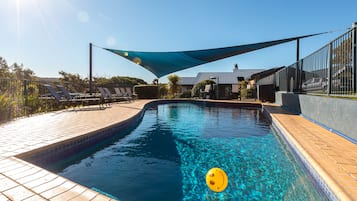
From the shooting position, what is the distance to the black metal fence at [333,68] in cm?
356

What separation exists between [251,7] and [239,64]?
2464 centimetres

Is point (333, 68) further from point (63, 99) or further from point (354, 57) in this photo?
point (63, 99)

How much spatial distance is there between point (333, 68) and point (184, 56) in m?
5.82

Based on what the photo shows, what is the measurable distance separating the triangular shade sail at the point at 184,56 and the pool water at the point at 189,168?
4516mm

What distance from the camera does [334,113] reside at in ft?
13.2

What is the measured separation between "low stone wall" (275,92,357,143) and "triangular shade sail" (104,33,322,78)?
3.06 meters

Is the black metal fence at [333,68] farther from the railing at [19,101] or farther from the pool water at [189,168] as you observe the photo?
the railing at [19,101]

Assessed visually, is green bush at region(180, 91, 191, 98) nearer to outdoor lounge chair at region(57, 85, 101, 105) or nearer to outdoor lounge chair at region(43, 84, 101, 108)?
outdoor lounge chair at region(57, 85, 101, 105)

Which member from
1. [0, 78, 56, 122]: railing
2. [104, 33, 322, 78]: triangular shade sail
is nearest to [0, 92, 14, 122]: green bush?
[0, 78, 56, 122]: railing

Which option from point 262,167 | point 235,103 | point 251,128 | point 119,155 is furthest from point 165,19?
Result: point 262,167

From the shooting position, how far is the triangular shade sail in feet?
27.1

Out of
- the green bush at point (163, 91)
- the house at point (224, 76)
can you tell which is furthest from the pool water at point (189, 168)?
Answer: the house at point (224, 76)

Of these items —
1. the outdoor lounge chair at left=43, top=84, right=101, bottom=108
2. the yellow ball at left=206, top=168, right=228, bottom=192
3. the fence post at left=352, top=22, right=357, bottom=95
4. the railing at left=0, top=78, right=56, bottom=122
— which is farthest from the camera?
the outdoor lounge chair at left=43, top=84, right=101, bottom=108

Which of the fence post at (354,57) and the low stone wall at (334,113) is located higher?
the fence post at (354,57)
